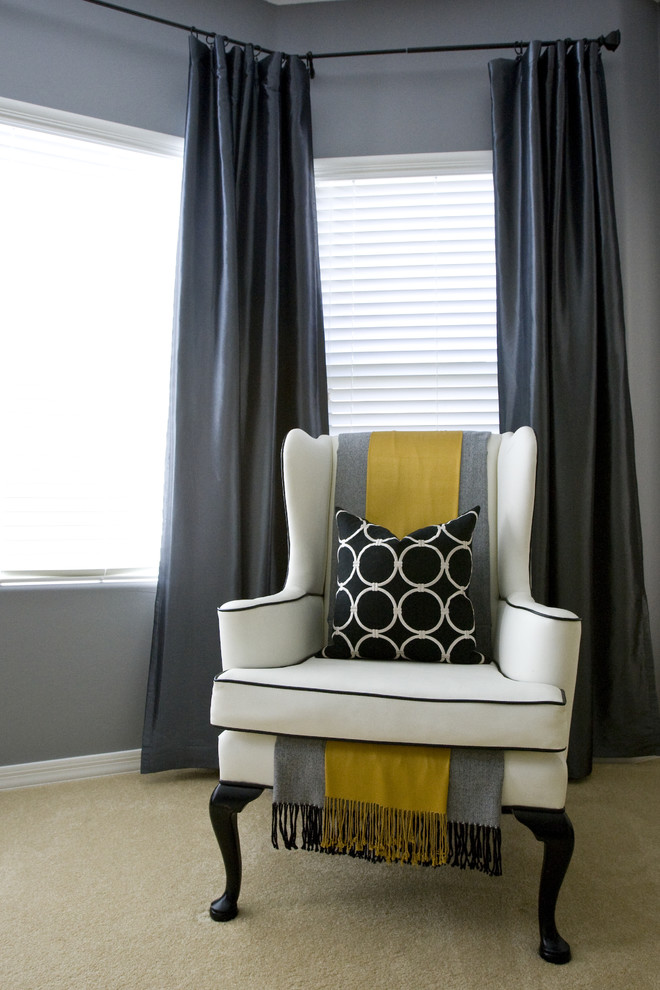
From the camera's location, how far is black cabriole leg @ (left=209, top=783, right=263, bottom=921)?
4.85 feet

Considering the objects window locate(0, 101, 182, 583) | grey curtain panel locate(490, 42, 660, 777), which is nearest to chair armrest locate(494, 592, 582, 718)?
grey curtain panel locate(490, 42, 660, 777)

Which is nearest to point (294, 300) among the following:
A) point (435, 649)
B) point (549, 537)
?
point (549, 537)

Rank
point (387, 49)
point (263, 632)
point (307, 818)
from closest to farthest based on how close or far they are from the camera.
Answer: point (307, 818) → point (263, 632) → point (387, 49)

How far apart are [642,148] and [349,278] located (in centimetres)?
121

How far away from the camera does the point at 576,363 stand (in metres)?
2.46

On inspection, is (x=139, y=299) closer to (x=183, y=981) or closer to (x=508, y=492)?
(x=508, y=492)

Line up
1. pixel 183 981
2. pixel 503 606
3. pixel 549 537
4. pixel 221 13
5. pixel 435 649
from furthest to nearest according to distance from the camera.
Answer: pixel 221 13
pixel 549 537
pixel 503 606
pixel 435 649
pixel 183 981

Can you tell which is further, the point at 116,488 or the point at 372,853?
the point at 116,488

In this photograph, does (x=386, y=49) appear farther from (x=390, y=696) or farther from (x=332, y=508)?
(x=390, y=696)

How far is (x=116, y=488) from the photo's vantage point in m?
2.46

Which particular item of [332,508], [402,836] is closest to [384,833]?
[402,836]

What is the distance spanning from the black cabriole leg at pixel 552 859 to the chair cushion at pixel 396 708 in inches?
5.9

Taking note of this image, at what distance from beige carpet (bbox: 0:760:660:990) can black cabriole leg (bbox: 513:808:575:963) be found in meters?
0.03

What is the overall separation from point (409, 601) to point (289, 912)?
2.44ft
